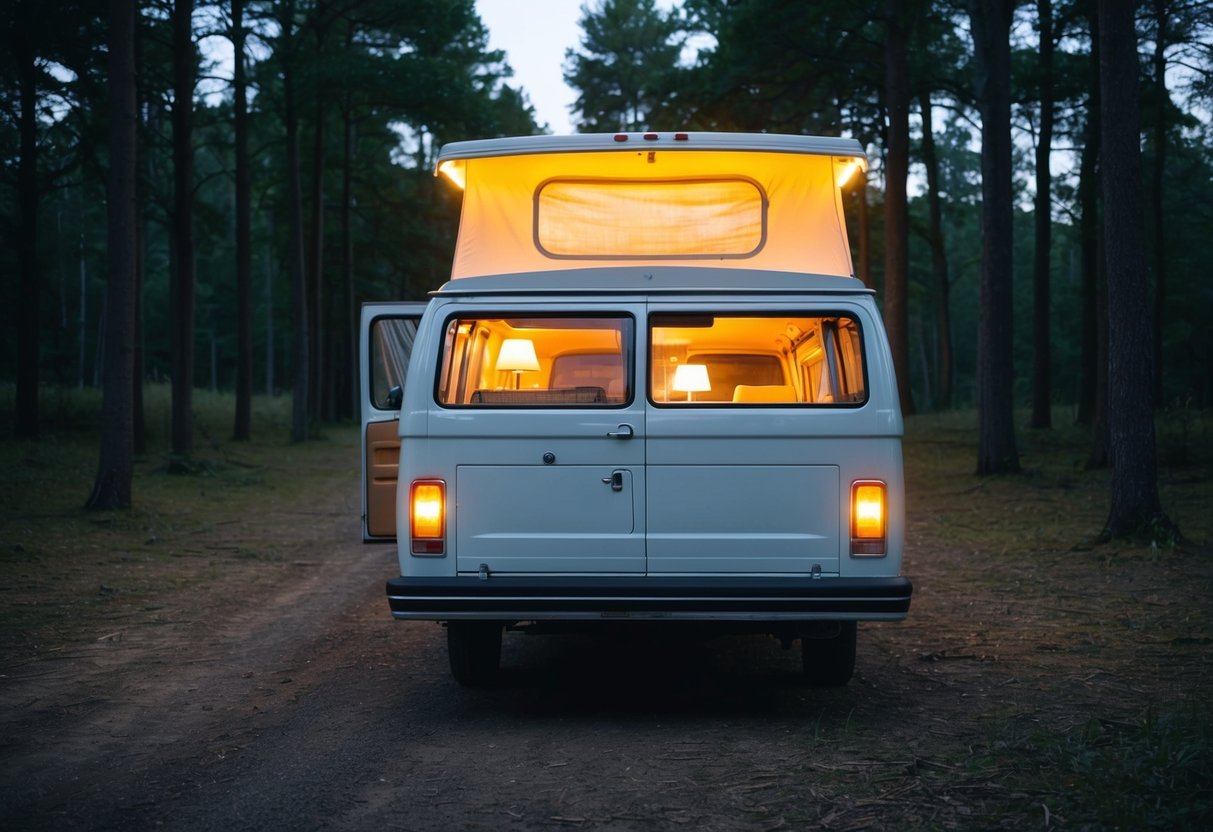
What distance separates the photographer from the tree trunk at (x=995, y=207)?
17.2 meters

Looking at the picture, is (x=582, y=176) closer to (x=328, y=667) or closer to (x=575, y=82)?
(x=328, y=667)

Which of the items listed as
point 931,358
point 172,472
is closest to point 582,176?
point 172,472

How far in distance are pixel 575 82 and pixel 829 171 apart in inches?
1684

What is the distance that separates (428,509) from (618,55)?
147 feet

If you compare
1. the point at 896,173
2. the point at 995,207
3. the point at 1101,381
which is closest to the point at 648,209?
the point at 995,207

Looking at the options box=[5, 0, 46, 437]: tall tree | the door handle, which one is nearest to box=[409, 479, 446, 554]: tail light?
the door handle

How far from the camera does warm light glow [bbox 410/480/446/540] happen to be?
598 centimetres

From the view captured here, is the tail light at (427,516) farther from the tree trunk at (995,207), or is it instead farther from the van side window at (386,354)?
the tree trunk at (995,207)

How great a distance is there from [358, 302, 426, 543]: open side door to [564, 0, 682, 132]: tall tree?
41358 mm

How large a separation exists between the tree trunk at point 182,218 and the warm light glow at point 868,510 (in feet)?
54.3

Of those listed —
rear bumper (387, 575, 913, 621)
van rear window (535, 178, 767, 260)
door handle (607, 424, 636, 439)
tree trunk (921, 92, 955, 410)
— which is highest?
tree trunk (921, 92, 955, 410)

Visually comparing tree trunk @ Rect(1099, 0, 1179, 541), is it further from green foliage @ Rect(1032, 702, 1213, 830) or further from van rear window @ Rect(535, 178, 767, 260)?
green foliage @ Rect(1032, 702, 1213, 830)

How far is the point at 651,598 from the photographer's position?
588cm

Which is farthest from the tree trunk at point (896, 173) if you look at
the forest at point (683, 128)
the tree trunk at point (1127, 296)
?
the tree trunk at point (1127, 296)
